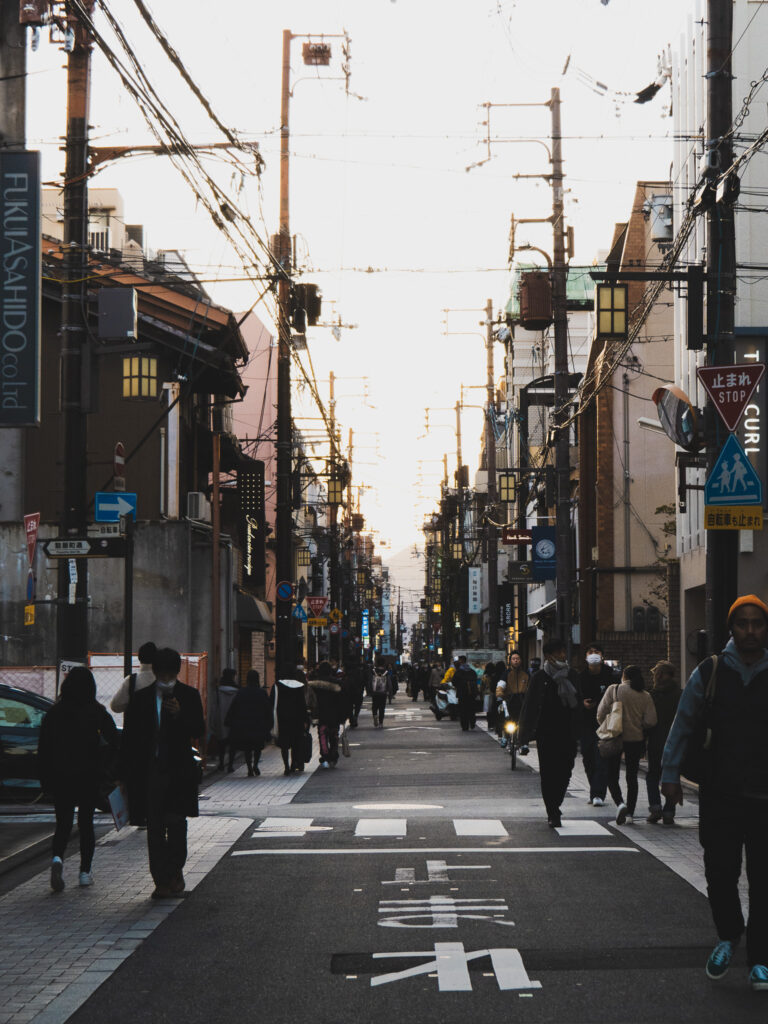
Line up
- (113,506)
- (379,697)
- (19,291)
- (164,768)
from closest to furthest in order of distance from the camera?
1. (164,768)
2. (19,291)
3. (113,506)
4. (379,697)

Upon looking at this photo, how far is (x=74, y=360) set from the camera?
56.3ft

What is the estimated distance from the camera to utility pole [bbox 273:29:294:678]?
33250 mm

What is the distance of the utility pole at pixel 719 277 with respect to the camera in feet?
48.0

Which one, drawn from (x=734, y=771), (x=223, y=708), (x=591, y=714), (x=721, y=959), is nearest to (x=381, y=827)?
(x=591, y=714)

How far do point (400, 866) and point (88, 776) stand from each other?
2.74m

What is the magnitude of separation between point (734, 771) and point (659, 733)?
29.7 feet

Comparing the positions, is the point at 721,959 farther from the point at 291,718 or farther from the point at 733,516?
the point at 291,718

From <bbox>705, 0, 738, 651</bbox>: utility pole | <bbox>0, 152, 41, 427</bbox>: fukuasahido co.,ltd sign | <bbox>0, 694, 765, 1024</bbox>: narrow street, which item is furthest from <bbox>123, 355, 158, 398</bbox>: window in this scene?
<bbox>705, 0, 738, 651</bbox>: utility pole

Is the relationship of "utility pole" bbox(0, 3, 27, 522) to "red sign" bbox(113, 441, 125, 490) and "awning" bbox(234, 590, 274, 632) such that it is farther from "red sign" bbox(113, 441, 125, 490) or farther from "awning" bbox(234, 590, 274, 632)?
"awning" bbox(234, 590, 274, 632)

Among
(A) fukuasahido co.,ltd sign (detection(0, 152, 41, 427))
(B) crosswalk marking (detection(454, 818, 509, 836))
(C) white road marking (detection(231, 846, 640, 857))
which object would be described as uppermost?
(A) fukuasahido co.,ltd sign (detection(0, 152, 41, 427))

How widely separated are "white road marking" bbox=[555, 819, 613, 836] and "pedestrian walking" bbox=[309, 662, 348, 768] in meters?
8.36

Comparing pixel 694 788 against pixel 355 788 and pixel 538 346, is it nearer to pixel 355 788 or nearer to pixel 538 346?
pixel 355 788

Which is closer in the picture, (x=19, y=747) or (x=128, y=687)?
(x=128, y=687)

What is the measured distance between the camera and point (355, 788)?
20484mm
